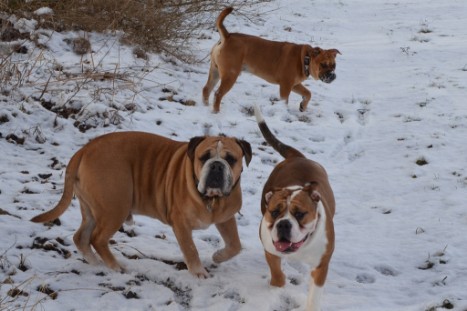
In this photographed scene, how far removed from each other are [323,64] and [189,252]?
178 inches

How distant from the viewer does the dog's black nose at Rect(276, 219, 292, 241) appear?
337cm

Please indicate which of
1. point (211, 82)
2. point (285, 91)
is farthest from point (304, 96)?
point (211, 82)

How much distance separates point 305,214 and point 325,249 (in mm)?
310

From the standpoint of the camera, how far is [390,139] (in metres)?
6.91

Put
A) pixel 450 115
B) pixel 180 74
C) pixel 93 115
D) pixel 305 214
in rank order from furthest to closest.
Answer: pixel 180 74, pixel 450 115, pixel 93 115, pixel 305 214

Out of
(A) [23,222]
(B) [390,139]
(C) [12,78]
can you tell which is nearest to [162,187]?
(A) [23,222]

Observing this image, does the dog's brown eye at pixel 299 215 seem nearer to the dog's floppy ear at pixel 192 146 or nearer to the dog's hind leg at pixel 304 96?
the dog's floppy ear at pixel 192 146

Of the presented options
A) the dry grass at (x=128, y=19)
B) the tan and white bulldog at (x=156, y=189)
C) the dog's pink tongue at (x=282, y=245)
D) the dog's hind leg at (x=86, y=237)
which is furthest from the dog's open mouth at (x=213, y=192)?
the dry grass at (x=128, y=19)

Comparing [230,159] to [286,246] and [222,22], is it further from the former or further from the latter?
[222,22]

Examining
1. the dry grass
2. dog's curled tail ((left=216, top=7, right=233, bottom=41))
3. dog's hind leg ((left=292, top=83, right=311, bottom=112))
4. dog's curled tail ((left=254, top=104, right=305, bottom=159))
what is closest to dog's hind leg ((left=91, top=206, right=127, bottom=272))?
dog's curled tail ((left=254, top=104, right=305, bottom=159))

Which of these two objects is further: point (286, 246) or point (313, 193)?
point (313, 193)

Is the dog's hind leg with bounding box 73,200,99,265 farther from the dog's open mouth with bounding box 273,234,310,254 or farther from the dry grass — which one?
the dry grass

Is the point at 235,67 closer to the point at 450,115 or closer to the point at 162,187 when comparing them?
the point at 450,115

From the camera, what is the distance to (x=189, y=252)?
396 cm
